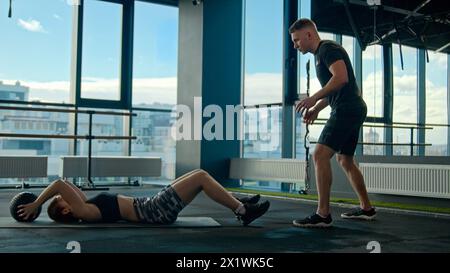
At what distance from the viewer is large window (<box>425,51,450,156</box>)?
17.4 ft

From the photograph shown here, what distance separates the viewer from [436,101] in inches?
211

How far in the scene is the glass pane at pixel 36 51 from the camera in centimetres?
689

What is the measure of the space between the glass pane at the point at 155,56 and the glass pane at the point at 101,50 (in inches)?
12.3

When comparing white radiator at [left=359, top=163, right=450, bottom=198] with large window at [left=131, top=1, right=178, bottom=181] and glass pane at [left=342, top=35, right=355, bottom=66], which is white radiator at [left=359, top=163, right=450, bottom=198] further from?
large window at [left=131, top=1, right=178, bottom=181]

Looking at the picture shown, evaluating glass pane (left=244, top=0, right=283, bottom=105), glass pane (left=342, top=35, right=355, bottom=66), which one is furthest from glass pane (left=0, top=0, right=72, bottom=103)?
glass pane (left=342, top=35, right=355, bottom=66)

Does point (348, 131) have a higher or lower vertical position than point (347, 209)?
higher

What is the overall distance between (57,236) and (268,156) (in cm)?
479

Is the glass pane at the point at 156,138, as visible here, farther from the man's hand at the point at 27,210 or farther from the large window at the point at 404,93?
the man's hand at the point at 27,210

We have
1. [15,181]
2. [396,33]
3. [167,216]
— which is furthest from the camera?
[15,181]

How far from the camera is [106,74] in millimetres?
7688

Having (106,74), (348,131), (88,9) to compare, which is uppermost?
(88,9)

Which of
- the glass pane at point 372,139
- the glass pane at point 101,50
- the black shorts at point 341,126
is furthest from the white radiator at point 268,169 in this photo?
the black shorts at point 341,126
